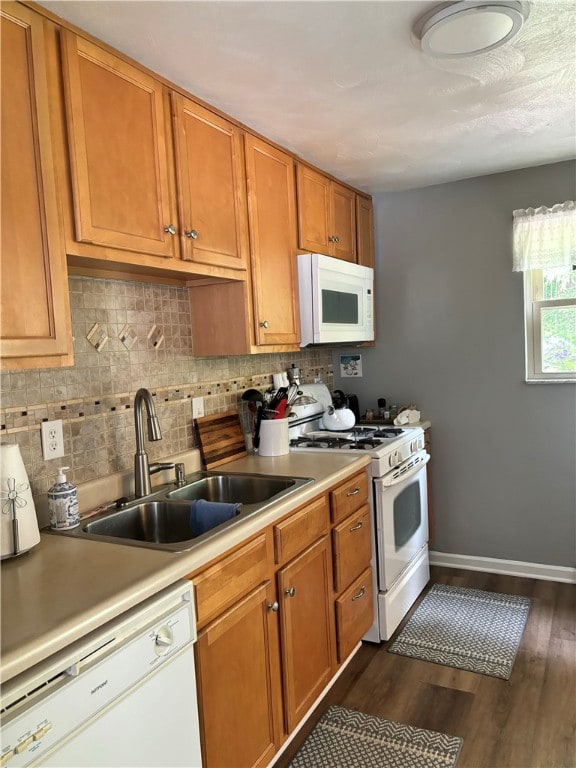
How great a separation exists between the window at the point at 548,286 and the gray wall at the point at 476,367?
66 millimetres

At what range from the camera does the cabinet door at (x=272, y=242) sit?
2.28 m

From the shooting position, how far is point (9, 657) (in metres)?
0.96

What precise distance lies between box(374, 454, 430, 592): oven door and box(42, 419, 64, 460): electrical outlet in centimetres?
138

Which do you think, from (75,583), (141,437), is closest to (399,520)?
(141,437)

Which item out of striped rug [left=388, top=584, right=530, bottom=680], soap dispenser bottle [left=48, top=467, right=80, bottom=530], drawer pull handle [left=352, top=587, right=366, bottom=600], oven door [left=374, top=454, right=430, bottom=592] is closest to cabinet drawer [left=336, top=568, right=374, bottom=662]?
drawer pull handle [left=352, top=587, right=366, bottom=600]

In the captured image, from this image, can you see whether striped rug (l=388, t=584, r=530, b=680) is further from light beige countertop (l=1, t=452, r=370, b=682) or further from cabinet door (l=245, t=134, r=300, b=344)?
cabinet door (l=245, t=134, r=300, b=344)

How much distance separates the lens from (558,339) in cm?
305

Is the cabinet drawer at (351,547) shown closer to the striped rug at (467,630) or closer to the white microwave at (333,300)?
the striped rug at (467,630)

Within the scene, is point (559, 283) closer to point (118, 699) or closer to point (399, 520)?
point (399, 520)

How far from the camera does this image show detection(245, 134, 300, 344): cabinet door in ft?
7.47

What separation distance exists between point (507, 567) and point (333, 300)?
73.8 inches

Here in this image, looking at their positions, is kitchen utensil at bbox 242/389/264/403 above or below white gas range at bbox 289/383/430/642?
above

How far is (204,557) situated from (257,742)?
690 millimetres

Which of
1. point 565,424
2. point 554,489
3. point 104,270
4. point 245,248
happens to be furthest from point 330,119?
point 554,489
